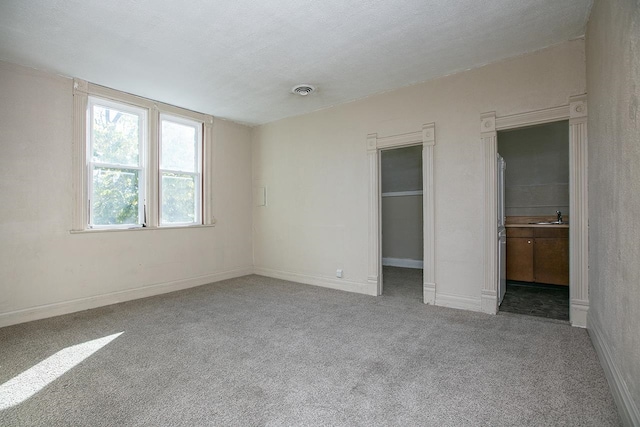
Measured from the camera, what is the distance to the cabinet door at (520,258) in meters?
4.58

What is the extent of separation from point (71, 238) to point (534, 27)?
5.28 m

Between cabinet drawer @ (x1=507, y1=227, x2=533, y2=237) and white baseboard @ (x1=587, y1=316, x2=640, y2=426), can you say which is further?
cabinet drawer @ (x1=507, y1=227, x2=533, y2=237)

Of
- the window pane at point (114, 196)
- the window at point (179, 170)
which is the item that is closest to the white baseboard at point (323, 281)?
the window at point (179, 170)

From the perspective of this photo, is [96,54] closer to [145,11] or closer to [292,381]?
[145,11]

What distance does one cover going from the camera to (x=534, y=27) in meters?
2.78

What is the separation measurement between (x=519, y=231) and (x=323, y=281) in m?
3.00

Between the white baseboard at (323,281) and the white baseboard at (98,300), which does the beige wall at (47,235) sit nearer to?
the white baseboard at (98,300)

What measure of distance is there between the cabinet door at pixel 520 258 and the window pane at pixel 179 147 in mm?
5029

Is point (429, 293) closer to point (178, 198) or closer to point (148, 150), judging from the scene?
point (178, 198)

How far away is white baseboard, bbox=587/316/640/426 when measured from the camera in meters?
1.54

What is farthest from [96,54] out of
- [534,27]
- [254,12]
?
[534,27]

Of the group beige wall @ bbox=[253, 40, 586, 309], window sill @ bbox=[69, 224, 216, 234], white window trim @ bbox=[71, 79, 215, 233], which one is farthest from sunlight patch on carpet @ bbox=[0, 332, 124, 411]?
beige wall @ bbox=[253, 40, 586, 309]

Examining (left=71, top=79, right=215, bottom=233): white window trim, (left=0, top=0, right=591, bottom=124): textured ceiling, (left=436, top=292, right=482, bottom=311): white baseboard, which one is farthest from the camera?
(left=71, top=79, right=215, bottom=233): white window trim

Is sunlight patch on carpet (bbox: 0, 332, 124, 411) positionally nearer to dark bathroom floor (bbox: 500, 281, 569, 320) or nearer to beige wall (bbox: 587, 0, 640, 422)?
beige wall (bbox: 587, 0, 640, 422)
